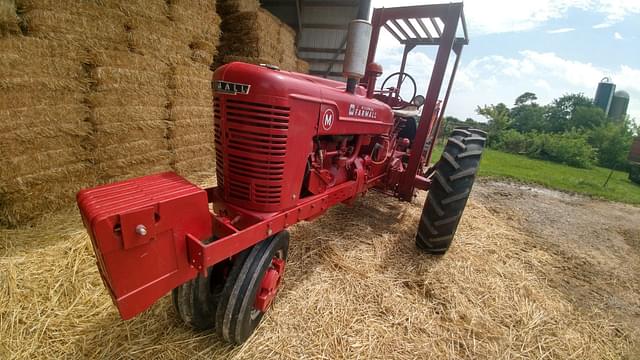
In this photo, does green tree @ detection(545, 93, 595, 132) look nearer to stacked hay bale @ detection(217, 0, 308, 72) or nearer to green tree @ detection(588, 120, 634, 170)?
green tree @ detection(588, 120, 634, 170)

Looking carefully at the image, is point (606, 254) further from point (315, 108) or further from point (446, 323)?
point (315, 108)

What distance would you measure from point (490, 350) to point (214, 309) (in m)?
1.79

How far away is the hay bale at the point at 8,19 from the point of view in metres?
2.21

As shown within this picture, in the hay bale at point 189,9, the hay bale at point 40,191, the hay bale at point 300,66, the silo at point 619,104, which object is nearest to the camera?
the hay bale at point 40,191

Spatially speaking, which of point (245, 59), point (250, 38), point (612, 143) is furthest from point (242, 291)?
point (612, 143)

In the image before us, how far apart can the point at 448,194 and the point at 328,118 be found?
1397mm

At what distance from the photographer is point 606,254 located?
356 centimetres

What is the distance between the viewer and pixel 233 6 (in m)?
5.23

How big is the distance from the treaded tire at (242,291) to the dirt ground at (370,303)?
7.4 inches

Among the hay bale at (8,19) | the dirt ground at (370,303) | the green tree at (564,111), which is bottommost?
the dirt ground at (370,303)

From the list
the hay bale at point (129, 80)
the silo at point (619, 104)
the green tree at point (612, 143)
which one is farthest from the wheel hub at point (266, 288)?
the silo at point (619, 104)

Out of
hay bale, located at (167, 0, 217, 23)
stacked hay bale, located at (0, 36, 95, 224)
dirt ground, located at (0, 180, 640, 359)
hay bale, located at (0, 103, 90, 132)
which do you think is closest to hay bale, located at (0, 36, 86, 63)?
stacked hay bale, located at (0, 36, 95, 224)

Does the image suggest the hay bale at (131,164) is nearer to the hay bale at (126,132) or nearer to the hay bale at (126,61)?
the hay bale at (126,132)

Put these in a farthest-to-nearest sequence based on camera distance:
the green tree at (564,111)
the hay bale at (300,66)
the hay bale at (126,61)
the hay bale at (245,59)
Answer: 1. the green tree at (564,111)
2. the hay bale at (300,66)
3. the hay bale at (245,59)
4. the hay bale at (126,61)
